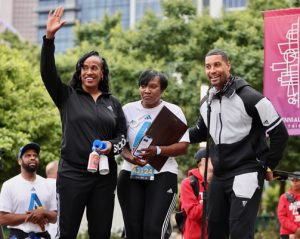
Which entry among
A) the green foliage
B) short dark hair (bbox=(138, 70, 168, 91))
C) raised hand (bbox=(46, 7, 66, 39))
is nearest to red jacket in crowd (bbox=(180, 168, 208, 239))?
short dark hair (bbox=(138, 70, 168, 91))

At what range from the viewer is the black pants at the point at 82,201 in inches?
230

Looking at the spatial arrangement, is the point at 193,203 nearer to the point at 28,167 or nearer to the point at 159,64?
the point at 28,167

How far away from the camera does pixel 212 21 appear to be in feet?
71.0

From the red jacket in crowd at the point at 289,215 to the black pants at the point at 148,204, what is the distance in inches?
200

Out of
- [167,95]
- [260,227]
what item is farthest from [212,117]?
[260,227]

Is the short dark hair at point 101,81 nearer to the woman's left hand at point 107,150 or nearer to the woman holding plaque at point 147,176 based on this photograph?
the woman holding plaque at point 147,176

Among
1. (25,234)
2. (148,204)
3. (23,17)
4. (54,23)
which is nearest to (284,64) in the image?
(148,204)

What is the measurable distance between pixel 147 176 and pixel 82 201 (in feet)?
2.54

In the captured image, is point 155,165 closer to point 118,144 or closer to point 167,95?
point 118,144

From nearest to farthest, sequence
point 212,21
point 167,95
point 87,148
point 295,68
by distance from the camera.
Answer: point 87,148, point 295,68, point 167,95, point 212,21

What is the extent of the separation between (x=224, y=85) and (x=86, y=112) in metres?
1.34

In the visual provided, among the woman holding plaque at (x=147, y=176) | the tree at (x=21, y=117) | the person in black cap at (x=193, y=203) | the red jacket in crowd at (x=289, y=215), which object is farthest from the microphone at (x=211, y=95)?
the tree at (x=21, y=117)

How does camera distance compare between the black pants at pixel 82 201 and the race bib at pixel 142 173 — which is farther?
the race bib at pixel 142 173

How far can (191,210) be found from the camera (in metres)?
8.05
